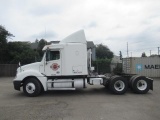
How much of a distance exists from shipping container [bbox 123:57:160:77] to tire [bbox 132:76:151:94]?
13.4 m

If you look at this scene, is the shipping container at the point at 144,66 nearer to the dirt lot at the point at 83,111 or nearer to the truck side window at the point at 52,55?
the truck side window at the point at 52,55

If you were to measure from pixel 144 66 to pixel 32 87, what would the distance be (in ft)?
56.4

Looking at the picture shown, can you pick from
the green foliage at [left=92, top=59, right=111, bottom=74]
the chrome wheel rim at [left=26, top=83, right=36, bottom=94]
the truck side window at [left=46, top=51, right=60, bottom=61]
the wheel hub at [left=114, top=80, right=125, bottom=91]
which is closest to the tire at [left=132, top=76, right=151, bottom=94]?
the wheel hub at [left=114, top=80, right=125, bottom=91]

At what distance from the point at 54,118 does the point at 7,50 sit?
2693cm

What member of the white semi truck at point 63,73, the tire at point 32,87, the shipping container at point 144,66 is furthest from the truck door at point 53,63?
the shipping container at point 144,66

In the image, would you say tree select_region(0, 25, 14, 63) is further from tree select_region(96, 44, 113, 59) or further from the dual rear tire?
tree select_region(96, 44, 113, 59)

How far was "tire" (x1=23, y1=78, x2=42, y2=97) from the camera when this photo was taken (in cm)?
1148

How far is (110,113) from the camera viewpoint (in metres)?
7.53

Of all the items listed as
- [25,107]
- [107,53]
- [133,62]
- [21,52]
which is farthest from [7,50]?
[107,53]

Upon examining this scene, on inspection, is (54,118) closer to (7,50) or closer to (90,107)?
(90,107)

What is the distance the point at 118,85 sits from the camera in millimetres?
12055

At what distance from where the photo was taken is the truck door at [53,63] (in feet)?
38.7

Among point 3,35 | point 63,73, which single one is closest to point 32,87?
point 63,73

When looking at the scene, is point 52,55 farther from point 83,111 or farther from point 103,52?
point 103,52
